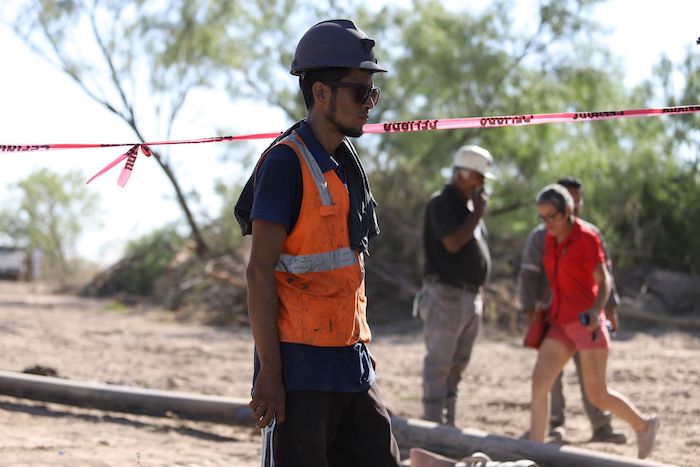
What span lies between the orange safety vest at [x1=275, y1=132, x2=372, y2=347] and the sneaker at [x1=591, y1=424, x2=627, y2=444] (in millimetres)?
4271

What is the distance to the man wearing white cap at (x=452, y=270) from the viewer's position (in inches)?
264

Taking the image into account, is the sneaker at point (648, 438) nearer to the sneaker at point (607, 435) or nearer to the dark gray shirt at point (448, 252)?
the sneaker at point (607, 435)

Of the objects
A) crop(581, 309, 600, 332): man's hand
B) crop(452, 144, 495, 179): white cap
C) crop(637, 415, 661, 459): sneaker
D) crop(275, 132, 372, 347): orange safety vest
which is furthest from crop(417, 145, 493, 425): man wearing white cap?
crop(275, 132, 372, 347): orange safety vest

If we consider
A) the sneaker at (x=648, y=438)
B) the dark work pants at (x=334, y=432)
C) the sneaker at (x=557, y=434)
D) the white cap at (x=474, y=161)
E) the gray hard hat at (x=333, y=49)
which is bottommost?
the sneaker at (x=557, y=434)

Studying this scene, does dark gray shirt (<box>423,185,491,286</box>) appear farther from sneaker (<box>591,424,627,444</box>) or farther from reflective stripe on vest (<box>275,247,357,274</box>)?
reflective stripe on vest (<box>275,247,357,274</box>)

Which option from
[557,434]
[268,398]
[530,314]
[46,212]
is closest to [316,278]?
[268,398]

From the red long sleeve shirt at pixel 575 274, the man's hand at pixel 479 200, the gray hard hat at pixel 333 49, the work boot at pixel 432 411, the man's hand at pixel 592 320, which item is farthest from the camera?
the work boot at pixel 432 411

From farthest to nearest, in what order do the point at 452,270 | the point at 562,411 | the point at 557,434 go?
the point at 562,411 → the point at 557,434 → the point at 452,270

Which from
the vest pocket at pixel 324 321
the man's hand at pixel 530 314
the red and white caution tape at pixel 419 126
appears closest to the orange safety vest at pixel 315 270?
the vest pocket at pixel 324 321

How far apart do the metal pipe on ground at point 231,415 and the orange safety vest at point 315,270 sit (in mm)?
2691

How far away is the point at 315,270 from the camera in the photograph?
323 cm

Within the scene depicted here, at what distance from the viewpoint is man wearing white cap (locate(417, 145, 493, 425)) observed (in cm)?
671

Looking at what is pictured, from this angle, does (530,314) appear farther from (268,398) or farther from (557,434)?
(268,398)

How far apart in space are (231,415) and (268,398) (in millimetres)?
3889
